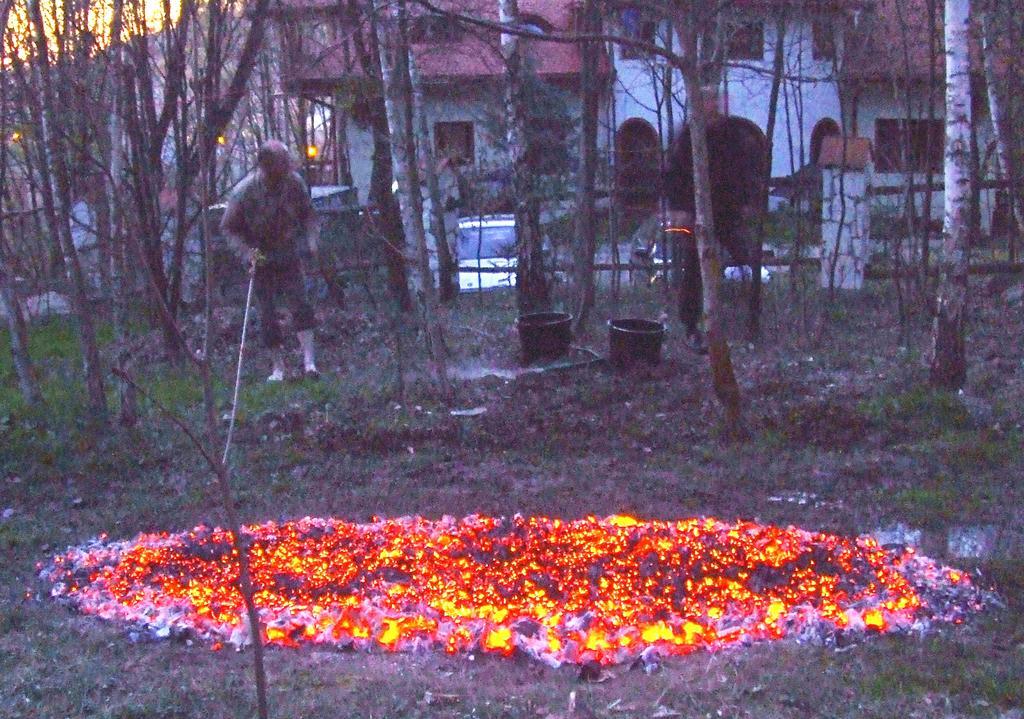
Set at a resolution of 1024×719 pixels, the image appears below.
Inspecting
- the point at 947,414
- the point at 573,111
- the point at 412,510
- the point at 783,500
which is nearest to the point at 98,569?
the point at 412,510

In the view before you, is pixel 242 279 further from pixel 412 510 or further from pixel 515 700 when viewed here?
pixel 515 700

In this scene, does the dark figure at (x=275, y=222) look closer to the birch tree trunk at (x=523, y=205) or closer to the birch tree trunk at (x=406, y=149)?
the birch tree trunk at (x=406, y=149)

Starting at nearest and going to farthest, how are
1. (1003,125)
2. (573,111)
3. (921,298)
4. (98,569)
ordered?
(98,569)
(921,298)
(1003,125)
(573,111)

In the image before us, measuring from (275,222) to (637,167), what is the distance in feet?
32.7

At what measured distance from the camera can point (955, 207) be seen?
25.8 feet

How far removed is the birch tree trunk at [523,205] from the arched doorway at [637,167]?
6.83ft

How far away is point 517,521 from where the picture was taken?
19.0 ft

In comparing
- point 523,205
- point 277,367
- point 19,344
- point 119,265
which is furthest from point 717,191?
point 19,344

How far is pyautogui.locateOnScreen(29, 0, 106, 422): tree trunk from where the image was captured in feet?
23.8

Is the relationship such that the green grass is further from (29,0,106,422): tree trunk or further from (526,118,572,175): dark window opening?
(526,118,572,175): dark window opening

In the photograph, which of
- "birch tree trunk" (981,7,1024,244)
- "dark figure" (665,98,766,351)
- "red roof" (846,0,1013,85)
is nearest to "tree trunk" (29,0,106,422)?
"dark figure" (665,98,766,351)

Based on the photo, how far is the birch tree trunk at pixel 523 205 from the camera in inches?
416

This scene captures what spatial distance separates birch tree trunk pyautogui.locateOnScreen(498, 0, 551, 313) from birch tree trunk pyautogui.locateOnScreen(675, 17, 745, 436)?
3714mm

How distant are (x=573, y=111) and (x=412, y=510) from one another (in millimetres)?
19333
